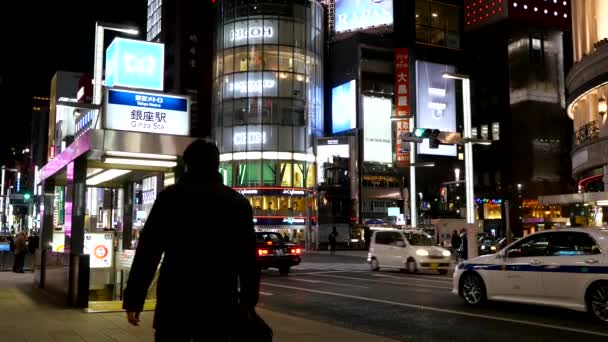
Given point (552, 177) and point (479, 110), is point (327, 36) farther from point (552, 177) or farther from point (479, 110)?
point (552, 177)

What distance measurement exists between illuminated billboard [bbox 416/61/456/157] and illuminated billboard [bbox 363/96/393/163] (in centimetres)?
552

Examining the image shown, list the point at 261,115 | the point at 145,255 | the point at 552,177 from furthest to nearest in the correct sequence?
the point at 552,177, the point at 261,115, the point at 145,255

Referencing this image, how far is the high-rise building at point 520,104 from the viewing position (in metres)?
77.4

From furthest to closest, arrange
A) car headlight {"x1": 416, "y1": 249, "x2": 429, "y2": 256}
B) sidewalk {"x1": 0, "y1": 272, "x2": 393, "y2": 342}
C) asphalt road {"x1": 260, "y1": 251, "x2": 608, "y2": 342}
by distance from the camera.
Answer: car headlight {"x1": 416, "y1": 249, "x2": 429, "y2": 256} → asphalt road {"x1": 260, "y1": 251, "x2": 608, "y2": 342} → sidewalk {"x1": 0, "y1": 272, "x2": 393, "y2": 342}

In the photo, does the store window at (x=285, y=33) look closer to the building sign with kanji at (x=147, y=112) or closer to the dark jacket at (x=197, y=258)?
the building sign with kanji at (x=147, y=112)

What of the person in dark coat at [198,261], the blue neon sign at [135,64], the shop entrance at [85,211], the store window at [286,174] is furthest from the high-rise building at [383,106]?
the person in dark coat at [198,261]

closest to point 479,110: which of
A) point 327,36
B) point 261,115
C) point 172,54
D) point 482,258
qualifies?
point 327,36

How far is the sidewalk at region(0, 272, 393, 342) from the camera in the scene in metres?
8.55

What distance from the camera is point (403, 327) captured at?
34.4ft

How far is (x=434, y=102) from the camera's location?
76.0 metres

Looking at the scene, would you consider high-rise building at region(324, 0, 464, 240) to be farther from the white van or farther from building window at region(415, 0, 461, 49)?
the white van

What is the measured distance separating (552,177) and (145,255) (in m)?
80.9

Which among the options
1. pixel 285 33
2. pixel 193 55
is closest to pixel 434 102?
pixel 285 33

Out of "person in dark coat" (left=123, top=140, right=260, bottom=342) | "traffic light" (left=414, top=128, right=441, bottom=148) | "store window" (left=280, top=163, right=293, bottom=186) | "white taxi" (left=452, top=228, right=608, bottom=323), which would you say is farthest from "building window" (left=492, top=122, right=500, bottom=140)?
"person in dark coat" (left=123, top=140, right=260, bottom=342)
